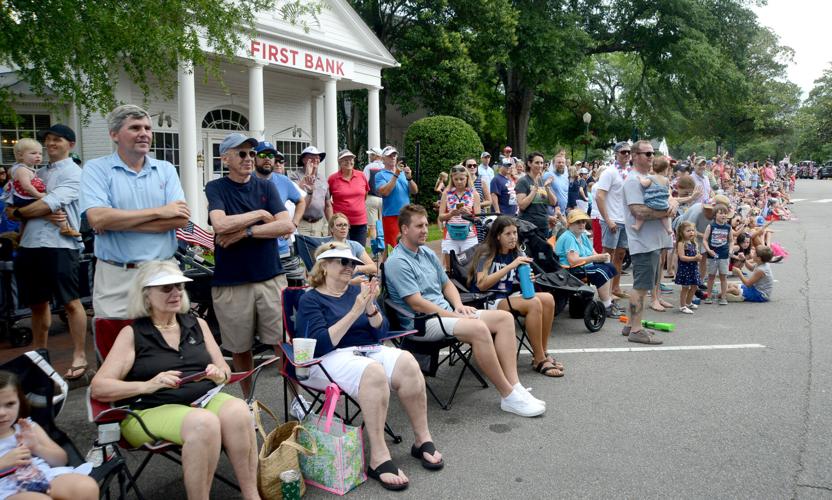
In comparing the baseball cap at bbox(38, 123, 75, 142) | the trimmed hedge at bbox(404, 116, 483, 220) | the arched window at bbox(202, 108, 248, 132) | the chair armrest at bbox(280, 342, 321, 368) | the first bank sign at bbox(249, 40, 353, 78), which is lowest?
the chair armrest at bbox(280, 342, 321, 368)

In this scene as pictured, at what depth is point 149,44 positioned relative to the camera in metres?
6.00

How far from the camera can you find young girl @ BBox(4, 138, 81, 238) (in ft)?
16.8

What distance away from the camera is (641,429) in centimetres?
422

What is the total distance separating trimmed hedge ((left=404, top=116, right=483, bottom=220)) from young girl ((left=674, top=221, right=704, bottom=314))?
9891 millimetres

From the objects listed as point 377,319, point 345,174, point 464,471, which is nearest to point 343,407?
point 377,319

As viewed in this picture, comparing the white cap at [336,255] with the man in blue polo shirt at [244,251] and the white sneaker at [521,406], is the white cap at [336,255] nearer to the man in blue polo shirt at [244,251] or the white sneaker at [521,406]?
the man in blue polo shirt at [244,251]

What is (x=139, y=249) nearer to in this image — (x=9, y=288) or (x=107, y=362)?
(x=107, y=362)

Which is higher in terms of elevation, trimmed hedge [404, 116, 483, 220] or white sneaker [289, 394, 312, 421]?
trimmed hedge [404, 116, 483, 220]

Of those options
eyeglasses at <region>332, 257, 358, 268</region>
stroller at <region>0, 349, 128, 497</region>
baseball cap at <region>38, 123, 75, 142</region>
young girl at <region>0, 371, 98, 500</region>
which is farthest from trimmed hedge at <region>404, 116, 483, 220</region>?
young girl at <region>0, 371, 98, 500</region>

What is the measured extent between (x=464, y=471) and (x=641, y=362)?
281 cm

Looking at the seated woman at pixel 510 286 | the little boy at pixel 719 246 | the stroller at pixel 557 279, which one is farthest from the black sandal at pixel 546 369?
the little boy at pixel 719 246

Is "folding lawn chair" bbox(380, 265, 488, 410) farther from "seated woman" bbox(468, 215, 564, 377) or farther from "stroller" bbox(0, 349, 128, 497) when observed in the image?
"stroller" bbox(0, 349, 128, 497)

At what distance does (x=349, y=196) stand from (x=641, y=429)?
14.8 feet

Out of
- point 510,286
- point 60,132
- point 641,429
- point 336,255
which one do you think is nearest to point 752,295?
point 510,286
